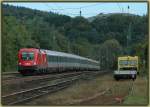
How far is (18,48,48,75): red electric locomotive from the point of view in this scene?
27337mm

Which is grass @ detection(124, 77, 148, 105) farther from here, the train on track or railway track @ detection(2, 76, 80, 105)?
the train on track

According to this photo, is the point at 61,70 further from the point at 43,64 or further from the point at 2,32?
the point at 2,32

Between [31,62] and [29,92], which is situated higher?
[31,62]

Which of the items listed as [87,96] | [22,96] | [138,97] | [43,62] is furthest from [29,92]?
[43,62]

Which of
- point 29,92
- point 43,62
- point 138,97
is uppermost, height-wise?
point 138,97

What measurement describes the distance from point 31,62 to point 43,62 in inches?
165

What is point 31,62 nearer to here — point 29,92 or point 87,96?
point 29,92

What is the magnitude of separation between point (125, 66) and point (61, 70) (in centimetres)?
1251

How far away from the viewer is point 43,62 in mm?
33375

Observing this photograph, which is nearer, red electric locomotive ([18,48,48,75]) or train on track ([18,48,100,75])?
red electric locomotive ([18,48,48,75])

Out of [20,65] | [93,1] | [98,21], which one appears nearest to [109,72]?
[20,65]

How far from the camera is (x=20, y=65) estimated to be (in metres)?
27.0

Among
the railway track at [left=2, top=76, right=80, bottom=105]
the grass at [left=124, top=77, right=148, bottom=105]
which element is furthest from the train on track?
the grass at [left=124, top=77, right=148, bottom=105]

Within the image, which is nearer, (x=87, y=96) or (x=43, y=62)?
(x=87, y=96)
